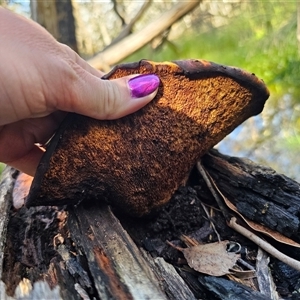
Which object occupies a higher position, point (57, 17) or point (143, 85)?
point (143, 85)

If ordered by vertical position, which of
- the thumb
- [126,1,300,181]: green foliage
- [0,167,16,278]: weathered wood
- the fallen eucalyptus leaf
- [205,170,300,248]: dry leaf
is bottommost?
[126,1,300,181]: green foliage

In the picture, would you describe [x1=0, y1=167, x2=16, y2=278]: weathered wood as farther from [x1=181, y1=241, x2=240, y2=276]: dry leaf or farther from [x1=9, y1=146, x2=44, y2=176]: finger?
[x1=181, y1=241, x2=240, y2=276]: dry leaf

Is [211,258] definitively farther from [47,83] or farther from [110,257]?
[47,83]

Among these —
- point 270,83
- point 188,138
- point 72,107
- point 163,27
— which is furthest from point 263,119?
point 72,107

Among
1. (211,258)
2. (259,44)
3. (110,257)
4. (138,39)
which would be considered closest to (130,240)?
(110,257)

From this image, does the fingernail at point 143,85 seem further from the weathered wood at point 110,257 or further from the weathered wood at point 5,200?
the weathered wood at point 5,200

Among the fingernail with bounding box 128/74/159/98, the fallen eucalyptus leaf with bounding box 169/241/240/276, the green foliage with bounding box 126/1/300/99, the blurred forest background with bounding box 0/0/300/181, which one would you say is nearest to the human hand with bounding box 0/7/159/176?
the fingernail with bounding box 128/74/159/98
